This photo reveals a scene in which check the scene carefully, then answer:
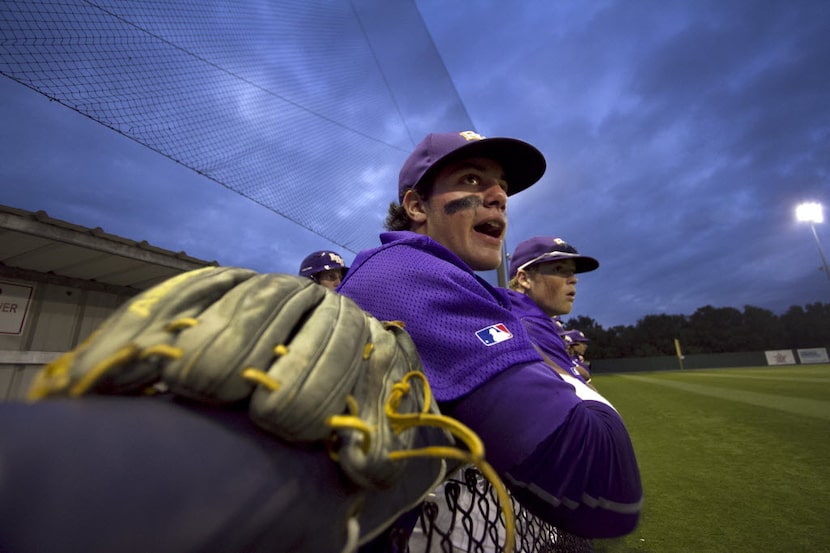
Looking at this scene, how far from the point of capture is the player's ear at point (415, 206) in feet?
5.86

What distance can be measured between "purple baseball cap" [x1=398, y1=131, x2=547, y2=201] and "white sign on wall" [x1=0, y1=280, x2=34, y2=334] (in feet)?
14.3

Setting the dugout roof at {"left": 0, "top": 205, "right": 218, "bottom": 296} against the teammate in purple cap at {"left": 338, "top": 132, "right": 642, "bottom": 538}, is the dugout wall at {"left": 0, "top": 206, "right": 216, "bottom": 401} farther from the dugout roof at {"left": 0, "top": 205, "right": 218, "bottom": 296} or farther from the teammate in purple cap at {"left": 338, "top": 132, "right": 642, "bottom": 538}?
the teammate in purple cap at {"left": 338, "top": 132, "right": 642, "bottom": 538}

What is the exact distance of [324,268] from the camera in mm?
4402

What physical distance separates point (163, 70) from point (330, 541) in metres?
5.35

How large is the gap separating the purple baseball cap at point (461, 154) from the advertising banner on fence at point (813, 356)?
4213cm

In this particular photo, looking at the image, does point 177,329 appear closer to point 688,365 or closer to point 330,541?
point 330,541

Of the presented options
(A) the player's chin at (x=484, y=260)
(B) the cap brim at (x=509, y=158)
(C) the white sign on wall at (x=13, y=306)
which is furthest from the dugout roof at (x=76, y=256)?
(A) the player's chin at (x=484, y=260)

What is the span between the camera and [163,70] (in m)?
4.36

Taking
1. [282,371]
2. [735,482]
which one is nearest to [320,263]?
[282,371]

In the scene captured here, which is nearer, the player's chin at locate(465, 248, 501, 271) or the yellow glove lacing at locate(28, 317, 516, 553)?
the yellow glove lacing at locate(28, 317, 516, 553)

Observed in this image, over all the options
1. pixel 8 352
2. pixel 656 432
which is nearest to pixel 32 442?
pixel 8 352

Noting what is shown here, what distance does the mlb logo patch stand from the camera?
3.48 feet

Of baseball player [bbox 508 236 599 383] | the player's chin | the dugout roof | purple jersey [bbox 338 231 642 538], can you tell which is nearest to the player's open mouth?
the player's chin

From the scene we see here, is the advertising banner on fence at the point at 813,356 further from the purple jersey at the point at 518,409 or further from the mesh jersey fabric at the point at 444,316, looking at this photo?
the mesh jersey fabric at the point at 444,316
